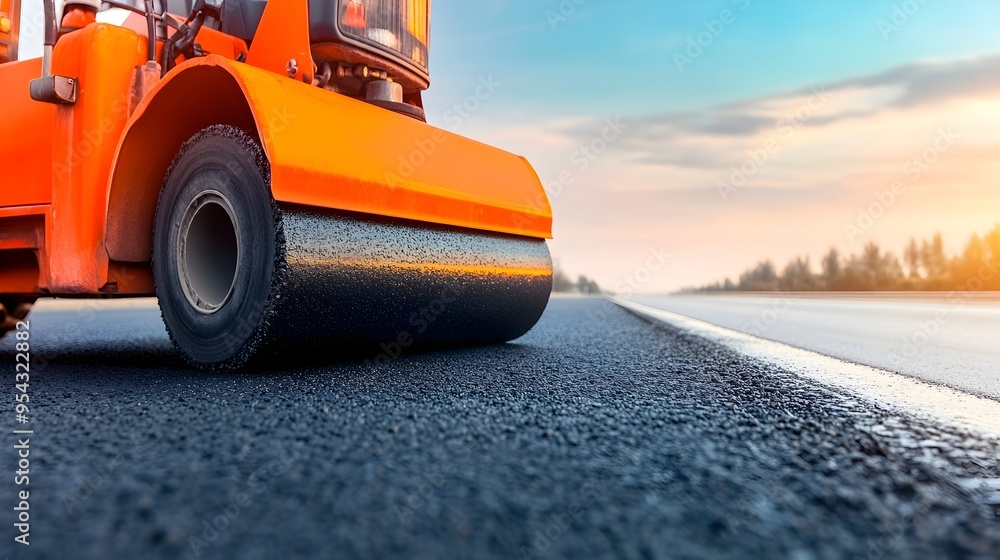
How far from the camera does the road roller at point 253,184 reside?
6.85 feet

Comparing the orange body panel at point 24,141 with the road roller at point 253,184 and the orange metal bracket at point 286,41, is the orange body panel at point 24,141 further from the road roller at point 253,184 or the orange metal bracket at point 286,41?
the orange metal bracket at point 286,41

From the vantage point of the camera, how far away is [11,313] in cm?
410

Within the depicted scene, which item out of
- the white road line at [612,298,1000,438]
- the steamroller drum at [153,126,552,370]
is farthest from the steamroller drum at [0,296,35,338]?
the white road line at [612,298,1000,438]

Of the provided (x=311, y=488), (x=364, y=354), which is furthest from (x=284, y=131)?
(x=311, y=488)

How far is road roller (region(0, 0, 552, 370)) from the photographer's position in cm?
209

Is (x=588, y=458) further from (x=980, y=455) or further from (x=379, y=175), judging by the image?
(x=379, y=175)

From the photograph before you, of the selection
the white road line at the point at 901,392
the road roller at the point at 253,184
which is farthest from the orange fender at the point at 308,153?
the white road line at the point at 901,392

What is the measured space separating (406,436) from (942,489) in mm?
961

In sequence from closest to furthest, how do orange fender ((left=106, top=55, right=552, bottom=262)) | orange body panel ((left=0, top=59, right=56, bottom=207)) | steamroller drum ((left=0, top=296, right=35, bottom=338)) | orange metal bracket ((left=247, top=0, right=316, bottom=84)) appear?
orange fender ((left=106, top=55, right=552, bottom=262)) < orange metal bracket ((left=247, top=0, right=316, bottom=84)) < orange body panel ((left=0, top=59, right=56, bottom=207)) < steamroller drum ((left=0, top=296, right=35, bottom=338))

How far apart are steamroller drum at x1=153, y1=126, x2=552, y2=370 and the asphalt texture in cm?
32

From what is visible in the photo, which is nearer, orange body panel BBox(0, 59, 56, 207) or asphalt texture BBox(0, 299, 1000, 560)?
asphalt texture BBox(0, 299, 1000, 560)

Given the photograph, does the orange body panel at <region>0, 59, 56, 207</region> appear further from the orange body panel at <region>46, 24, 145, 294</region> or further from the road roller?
the orange body panel at <region>46, 24, 145, 294</region>

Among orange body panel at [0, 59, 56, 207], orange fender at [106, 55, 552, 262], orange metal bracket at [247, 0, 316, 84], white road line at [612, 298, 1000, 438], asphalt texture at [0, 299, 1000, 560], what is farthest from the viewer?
orange body panel at [0, 59, 56, 207]

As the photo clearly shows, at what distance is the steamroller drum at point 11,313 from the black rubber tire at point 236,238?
2.35 metres
